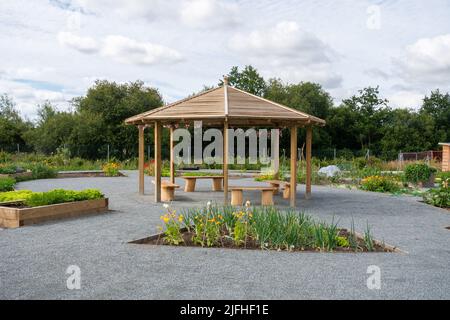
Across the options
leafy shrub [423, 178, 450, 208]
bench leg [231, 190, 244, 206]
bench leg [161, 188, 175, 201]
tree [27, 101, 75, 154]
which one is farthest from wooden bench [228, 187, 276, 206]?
tree [27, 101, 75, 154]

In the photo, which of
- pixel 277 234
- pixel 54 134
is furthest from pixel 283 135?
pixel 277 234

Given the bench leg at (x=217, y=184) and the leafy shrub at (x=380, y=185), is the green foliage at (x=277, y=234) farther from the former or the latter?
the leafy shrub at (x=380, y=185)

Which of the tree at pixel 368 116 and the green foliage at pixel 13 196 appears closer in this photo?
the green foliage at pixel 13 196

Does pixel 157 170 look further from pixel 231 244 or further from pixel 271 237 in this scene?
pixel 271 237

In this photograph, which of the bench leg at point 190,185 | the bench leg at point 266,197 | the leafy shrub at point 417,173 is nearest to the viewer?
the bench leg at point 266,197

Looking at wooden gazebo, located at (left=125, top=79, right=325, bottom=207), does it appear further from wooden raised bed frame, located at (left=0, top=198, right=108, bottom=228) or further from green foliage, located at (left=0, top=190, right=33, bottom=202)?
green foliage, located at (left=0, top=190, right=33, bottom=202)

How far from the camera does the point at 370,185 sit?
15.4 m

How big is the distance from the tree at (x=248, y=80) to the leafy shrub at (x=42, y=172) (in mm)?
19510

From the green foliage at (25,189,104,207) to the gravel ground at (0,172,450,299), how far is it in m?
0.58

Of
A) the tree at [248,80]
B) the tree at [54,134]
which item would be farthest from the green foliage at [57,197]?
the tree at [248,80]

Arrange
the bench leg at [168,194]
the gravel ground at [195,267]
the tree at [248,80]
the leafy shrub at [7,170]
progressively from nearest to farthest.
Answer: the gravel ground at [195,267]
the bench leg at [168,194]
the leafy shrub at [7,170]
the tree at [248,80]

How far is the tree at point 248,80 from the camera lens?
35.7 metres
